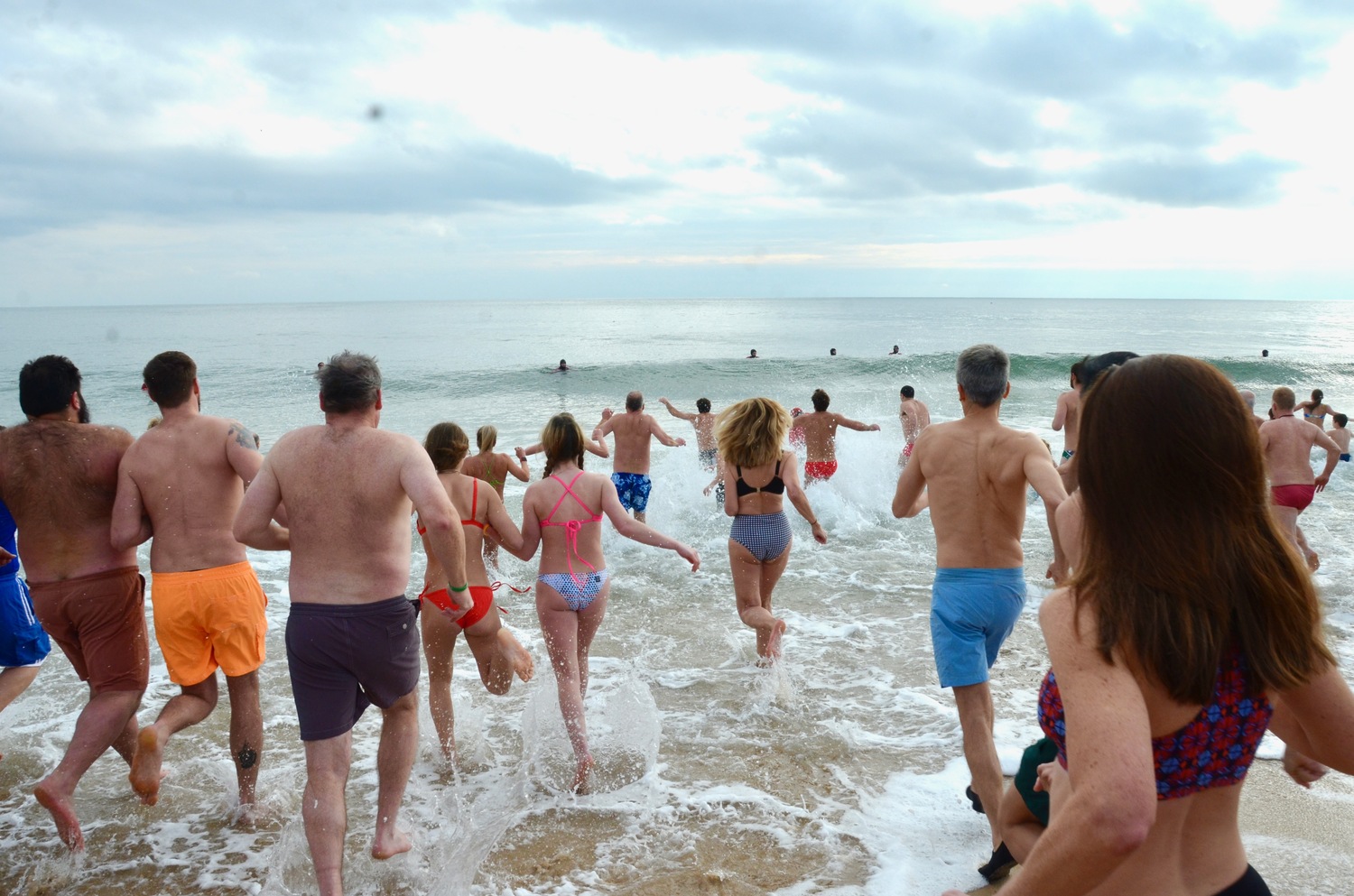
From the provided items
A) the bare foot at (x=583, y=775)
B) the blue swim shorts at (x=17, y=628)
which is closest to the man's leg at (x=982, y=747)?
the bare foot at (x=583, y=775)

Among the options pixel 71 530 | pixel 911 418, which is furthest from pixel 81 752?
pixel 911 418

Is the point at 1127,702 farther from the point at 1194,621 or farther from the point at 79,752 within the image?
the point at 79,752

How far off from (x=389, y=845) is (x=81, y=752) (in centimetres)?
136

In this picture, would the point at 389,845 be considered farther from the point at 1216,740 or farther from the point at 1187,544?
the point at 1187,544

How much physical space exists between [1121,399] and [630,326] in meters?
69.3

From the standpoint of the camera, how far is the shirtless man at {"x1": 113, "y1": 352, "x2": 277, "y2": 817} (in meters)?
3.79

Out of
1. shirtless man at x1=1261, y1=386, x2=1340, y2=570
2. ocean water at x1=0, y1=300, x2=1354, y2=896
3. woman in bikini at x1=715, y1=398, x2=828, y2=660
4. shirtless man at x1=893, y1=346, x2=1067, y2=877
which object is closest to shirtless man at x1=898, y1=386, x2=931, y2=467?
ocean water at x1=0, y1=300, x2=1354, y2=896

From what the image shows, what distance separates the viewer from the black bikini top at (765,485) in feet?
18.3

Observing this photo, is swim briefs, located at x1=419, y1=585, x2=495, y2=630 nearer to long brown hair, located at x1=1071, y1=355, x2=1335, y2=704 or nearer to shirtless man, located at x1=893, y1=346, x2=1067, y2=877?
shirtless man, located at x1=893, y1=346, x2=1067, y2=877

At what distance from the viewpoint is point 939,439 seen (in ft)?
12.4

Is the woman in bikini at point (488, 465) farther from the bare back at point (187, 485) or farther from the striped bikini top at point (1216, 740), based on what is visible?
the striped bikini top at point (1216, 740)

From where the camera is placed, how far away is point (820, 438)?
11070 millimetres

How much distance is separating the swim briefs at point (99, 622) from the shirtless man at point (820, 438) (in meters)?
8.15

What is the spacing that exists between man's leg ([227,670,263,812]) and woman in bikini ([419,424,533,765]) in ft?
2.58
